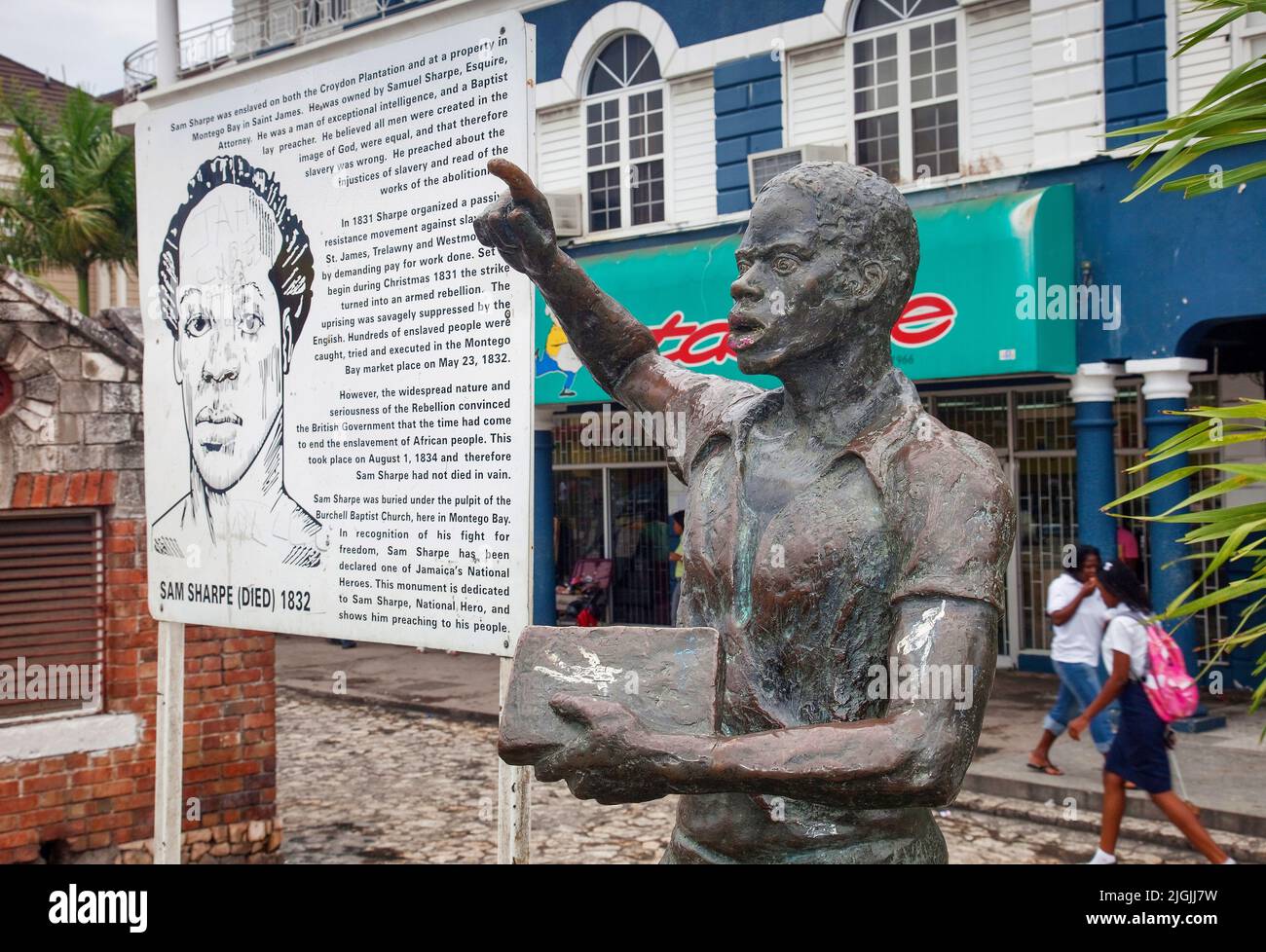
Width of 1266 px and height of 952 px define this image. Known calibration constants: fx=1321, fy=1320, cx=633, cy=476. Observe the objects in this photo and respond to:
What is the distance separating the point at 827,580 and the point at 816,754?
0.35 metres

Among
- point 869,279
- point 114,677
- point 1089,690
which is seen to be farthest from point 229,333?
point 1089,690

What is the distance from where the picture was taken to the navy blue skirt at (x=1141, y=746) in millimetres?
6801

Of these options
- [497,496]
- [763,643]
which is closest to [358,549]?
[497,496]

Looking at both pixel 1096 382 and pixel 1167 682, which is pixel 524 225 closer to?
pixel 1167 682

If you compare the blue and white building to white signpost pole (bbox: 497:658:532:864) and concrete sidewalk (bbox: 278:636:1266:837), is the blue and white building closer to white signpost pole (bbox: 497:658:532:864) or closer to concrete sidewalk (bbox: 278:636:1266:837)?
concrete sidewalk (bbox: 278:636:1266:837)

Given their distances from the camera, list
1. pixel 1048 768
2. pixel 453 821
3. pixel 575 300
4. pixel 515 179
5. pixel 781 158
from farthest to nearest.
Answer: pixel 781 158 → pixel 1048 768 → pixel 453 821 → pixel 575 300 → pixel 515 179

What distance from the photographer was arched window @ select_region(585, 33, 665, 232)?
15.0 m

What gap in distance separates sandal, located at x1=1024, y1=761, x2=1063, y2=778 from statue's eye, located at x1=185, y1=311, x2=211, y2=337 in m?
6.48

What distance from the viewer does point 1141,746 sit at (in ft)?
22.5

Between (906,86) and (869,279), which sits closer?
(869,279)

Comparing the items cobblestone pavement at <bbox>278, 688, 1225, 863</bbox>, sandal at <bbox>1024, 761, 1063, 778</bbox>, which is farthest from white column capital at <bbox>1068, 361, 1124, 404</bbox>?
cobblestone pavement at <bbox>278, 688, 1225, 863</bbox>

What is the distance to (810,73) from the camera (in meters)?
13.6

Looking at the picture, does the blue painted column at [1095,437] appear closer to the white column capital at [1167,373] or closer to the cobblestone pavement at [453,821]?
the white column capital at [1167,373]

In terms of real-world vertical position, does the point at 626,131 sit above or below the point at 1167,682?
above
